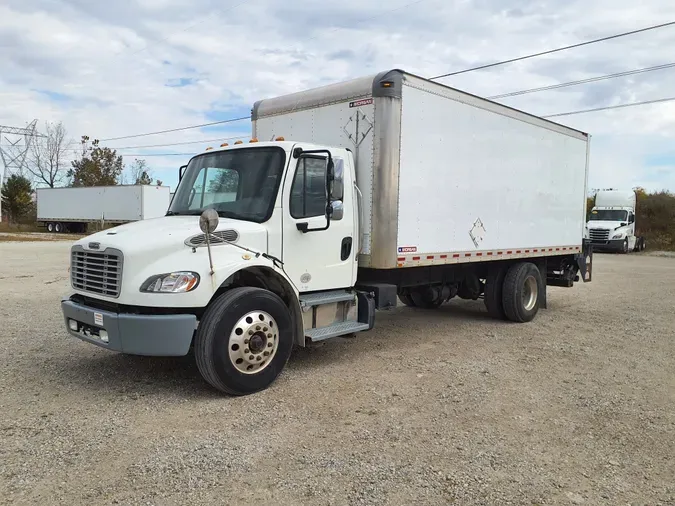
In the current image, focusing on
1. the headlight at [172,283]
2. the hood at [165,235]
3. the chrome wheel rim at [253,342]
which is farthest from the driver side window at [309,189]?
the headlight at [172,283]

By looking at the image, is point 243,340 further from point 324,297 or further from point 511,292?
point 511,292

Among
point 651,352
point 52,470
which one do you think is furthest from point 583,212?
point 52,470

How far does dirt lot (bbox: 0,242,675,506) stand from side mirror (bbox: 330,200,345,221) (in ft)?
5.72

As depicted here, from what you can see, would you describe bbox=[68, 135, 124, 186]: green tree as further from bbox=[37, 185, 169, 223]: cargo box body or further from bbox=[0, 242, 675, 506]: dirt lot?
bbox=[0, 242, 675, 506]: dirt lot

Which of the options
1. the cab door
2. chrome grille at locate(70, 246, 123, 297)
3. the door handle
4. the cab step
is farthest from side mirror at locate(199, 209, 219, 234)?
the door handle

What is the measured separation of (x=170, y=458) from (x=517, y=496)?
2.39m

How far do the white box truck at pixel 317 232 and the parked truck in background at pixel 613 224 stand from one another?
23681 mm

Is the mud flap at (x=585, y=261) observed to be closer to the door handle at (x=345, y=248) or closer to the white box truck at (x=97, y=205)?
the door handle at (x=345, y=248)

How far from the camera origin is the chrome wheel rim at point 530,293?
967 cm

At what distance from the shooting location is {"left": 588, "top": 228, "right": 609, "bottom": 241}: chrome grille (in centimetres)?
3022

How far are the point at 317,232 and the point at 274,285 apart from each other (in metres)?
0.75

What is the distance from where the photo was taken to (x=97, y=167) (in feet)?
171

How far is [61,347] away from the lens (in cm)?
706

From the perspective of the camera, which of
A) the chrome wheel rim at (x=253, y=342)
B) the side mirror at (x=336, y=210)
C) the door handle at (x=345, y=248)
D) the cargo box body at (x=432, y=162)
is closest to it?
the chrome wheel rim at (x=253, y=342)
